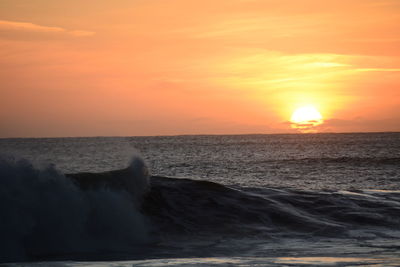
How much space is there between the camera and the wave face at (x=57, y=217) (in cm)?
1070

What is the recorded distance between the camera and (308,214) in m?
15.1

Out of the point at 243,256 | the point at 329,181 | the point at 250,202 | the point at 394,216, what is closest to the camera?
the point at 243,256

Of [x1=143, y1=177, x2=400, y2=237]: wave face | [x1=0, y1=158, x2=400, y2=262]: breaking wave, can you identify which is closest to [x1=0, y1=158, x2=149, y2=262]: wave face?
[x1=0, y1=158, x2=400, y2=262]: breaking wave

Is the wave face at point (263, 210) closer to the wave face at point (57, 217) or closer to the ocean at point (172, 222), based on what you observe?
the ocean at point (172, 222)

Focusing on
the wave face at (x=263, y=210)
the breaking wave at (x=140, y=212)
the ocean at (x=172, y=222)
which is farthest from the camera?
the wave face at (x=263, y=210)

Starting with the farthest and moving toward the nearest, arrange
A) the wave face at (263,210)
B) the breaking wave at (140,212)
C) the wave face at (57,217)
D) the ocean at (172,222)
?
the wave face at (263,210) → the breaking wave at (140,212) → the wave face at (57,217) → the ocean at (172,222)

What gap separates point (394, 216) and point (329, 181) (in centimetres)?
1516

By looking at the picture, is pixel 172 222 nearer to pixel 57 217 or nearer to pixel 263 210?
Result: pixel 263 210

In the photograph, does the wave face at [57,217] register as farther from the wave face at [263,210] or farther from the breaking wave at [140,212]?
the wave face at [263,210]

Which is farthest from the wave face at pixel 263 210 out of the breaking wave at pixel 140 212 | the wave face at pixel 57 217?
the wave face at pixel 57 217

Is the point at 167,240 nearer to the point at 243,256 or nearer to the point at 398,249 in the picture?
the point at 243,256

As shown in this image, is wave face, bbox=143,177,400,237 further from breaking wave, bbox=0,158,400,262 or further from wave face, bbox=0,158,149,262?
wave face, bbox=0,158,149,262

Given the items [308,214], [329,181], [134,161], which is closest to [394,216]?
[308,214]

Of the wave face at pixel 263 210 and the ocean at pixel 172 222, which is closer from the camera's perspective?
the ocean at pixel 172 222
